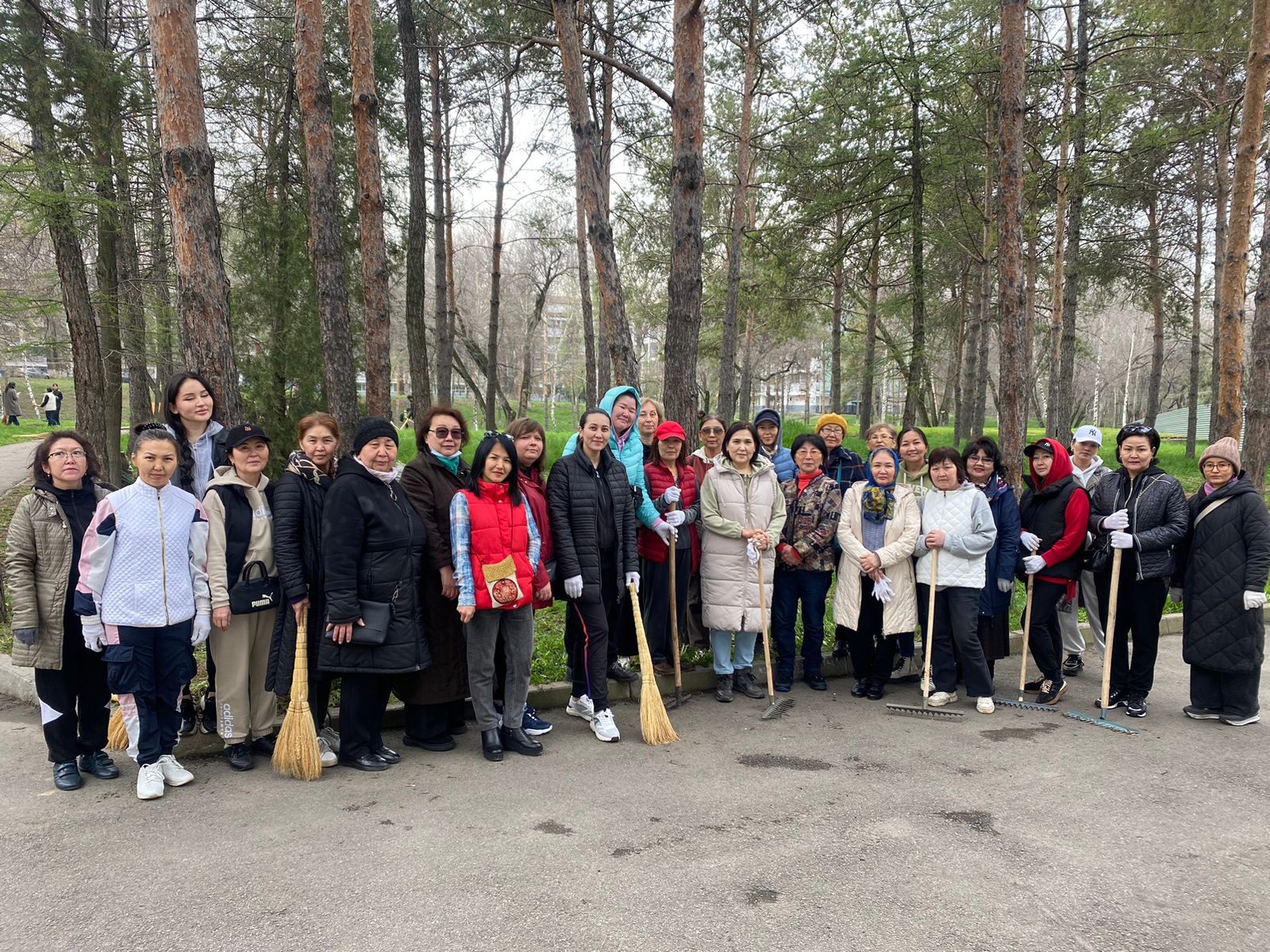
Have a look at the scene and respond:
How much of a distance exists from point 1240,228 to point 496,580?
32.7 feet

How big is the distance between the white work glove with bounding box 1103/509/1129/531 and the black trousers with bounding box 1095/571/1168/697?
0.35 m

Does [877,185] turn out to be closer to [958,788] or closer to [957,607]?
[957,607]

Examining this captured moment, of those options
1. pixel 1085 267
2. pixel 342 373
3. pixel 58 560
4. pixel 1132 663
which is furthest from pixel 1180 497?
pixel 1085 267

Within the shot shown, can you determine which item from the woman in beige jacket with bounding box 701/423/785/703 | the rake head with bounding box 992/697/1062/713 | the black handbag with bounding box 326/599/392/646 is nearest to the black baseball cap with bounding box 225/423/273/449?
the black handbag with bounding box 326/599/392/646

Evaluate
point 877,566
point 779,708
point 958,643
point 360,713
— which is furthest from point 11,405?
point 958,643

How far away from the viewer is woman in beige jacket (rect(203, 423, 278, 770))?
13.8 feet

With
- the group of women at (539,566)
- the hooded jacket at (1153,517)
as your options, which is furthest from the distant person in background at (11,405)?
the hooded jacket at (1153,517)

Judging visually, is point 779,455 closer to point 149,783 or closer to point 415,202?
point 149,783

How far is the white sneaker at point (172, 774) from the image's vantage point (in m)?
4.12

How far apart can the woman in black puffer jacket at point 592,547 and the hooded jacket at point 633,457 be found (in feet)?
0.90

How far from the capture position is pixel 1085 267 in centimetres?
1892

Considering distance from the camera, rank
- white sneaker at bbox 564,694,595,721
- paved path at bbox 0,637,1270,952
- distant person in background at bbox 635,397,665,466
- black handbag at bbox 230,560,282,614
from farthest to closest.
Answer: distant person in background at bbox 635,397,665,466 → white sneaker at bbox 564,694,595,721 → black handbag at bbox 230,560,282,614 → paved path at bbox 0,637,1270,952

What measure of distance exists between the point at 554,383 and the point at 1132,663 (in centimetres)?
5422

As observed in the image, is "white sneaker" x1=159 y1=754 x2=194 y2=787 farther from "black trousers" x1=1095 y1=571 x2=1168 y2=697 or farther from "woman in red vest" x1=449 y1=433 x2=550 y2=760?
"black trousers" x1=1095 y1=571 x2=1168 y2=697
